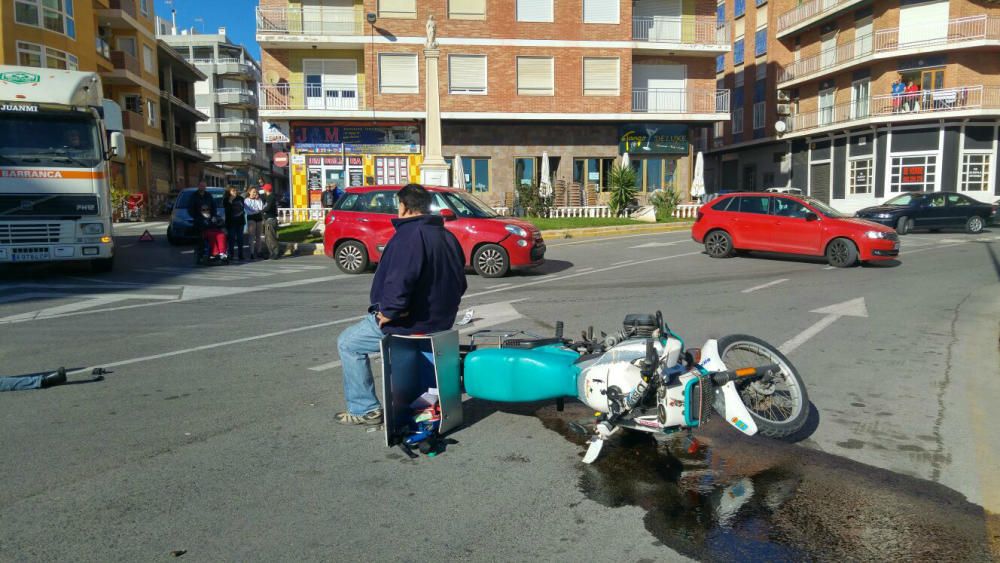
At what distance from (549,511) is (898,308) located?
27.0 feet

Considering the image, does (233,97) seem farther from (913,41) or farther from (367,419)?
(367,419)

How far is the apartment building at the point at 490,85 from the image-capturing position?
105 feet

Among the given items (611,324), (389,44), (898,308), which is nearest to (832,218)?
(898,308)

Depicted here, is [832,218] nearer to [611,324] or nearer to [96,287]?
[611,324]

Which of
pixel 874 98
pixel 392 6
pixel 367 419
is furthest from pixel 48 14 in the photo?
pixel 874 98

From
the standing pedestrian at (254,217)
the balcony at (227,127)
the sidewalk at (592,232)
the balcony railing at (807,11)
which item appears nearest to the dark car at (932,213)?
the sidewalk at (592,232)

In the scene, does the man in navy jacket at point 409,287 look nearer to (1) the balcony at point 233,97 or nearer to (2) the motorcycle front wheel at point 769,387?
(2) the motorcycle front wheel at point 769,387

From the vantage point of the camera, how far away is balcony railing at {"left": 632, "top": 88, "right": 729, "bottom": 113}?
111 ft

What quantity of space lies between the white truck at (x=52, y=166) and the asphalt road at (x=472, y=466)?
5.41m

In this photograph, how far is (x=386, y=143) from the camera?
109 feet

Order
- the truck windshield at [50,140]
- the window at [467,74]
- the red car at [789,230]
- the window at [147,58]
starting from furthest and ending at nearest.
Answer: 1. the window at [147,58]
2. the window at [467,74]
3. the red car at [789,230]
4. the truck windshield at [50,140]

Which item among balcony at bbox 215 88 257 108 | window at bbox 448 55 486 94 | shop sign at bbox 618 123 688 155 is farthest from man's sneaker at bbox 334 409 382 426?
balcony at bbox 215 88 257 108

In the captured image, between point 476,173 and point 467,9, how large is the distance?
23.7 ft

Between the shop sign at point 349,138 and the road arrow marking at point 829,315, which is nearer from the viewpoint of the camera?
the road arrow marking at point 829,315
